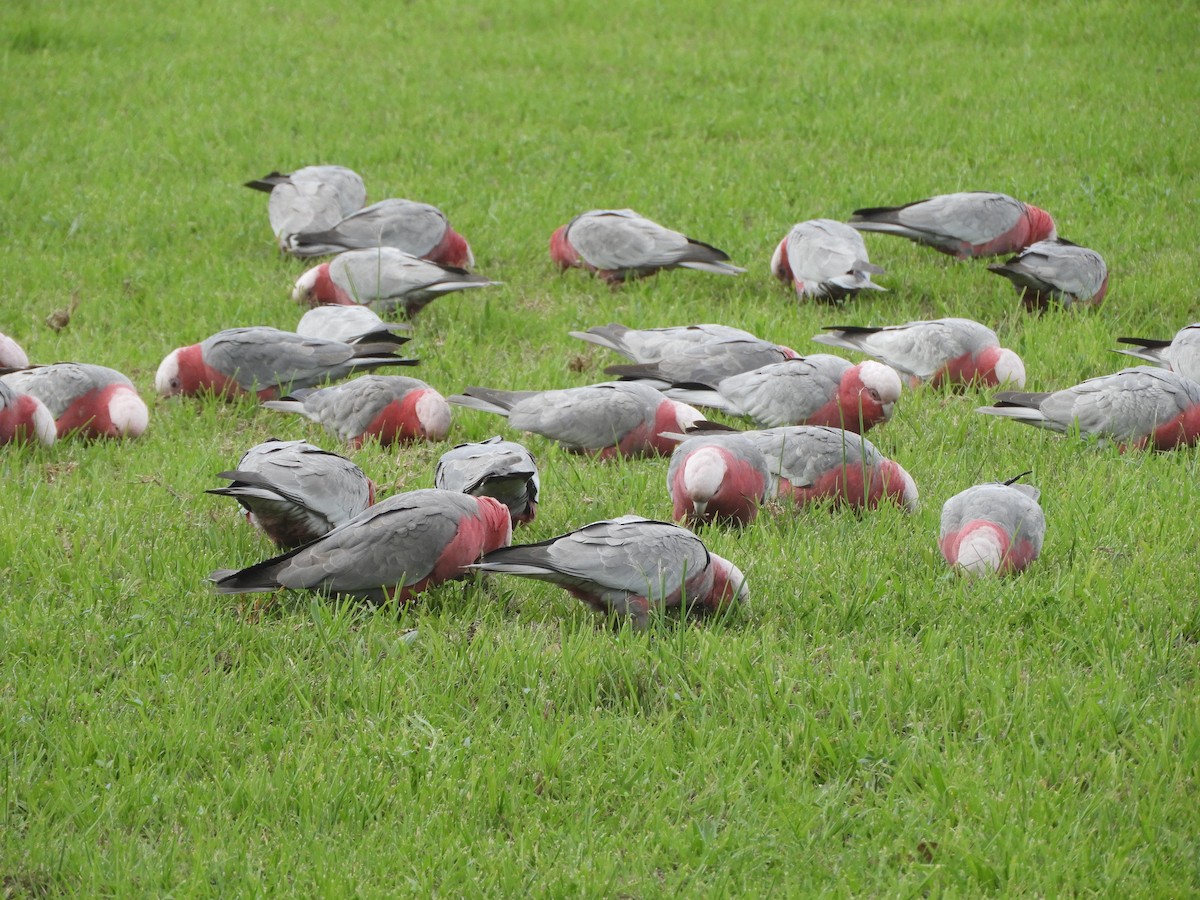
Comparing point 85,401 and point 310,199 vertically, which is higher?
point 310,199

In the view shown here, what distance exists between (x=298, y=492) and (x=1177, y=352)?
4.26 meters

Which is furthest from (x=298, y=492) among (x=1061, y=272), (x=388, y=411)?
(x=1061, y=272)

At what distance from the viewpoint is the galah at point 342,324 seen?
6.06 meters

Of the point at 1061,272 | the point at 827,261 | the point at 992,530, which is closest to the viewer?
the point at 992,530

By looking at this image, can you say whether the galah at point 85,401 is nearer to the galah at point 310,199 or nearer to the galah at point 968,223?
the galah at point 310,199

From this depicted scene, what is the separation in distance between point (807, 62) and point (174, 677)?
9682 millimetres

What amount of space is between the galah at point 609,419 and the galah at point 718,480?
0.57 metres

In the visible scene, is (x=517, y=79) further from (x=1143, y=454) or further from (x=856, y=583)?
(x=856, y=583)

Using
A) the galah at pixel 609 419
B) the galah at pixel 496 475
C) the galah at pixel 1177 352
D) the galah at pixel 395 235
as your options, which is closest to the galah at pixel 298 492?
the galah at pixel 496 475

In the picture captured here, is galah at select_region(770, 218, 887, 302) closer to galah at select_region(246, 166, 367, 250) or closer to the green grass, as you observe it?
the green grass

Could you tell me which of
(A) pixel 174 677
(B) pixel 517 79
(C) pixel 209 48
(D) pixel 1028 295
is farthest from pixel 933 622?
(C) pixel 209 48

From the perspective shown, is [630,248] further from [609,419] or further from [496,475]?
[496,475]

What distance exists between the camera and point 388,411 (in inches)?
207

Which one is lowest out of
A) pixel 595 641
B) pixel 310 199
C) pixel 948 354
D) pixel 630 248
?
pixel 595 641
